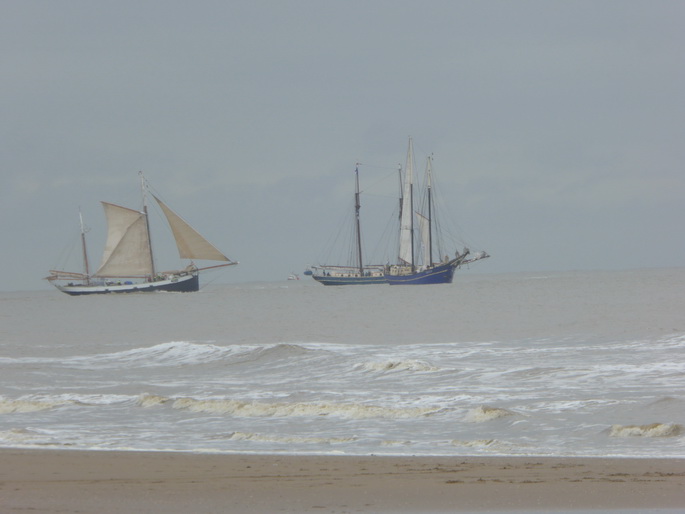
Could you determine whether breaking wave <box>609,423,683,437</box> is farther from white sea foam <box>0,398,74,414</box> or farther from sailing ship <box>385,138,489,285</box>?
sailing ship <box>385,138,489,285</box>

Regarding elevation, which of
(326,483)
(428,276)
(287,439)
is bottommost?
(428,276)

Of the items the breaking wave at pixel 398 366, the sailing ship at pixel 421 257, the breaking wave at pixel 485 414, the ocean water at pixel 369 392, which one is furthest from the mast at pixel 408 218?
the breaking wave at pixel 485 414

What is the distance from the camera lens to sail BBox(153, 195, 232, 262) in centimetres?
9088

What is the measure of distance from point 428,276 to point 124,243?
3430 centimetres

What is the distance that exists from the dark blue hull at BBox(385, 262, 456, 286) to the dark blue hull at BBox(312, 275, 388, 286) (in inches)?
128

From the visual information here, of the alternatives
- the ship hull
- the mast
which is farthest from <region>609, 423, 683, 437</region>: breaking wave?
the ship hull

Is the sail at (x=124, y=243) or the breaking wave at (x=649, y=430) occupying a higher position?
the sail at (x=124, y=243)

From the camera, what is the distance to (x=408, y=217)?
10044 centimetres

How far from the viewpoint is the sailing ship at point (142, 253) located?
91938 mm

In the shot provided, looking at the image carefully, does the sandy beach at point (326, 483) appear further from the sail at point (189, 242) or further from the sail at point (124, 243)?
the sail at point (124, 243)

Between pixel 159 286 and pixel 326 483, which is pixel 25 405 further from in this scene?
pixel 159 286

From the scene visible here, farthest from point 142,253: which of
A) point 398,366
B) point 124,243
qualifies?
point 398,366

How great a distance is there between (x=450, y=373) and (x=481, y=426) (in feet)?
23.8

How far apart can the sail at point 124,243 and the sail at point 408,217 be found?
2788 cm
